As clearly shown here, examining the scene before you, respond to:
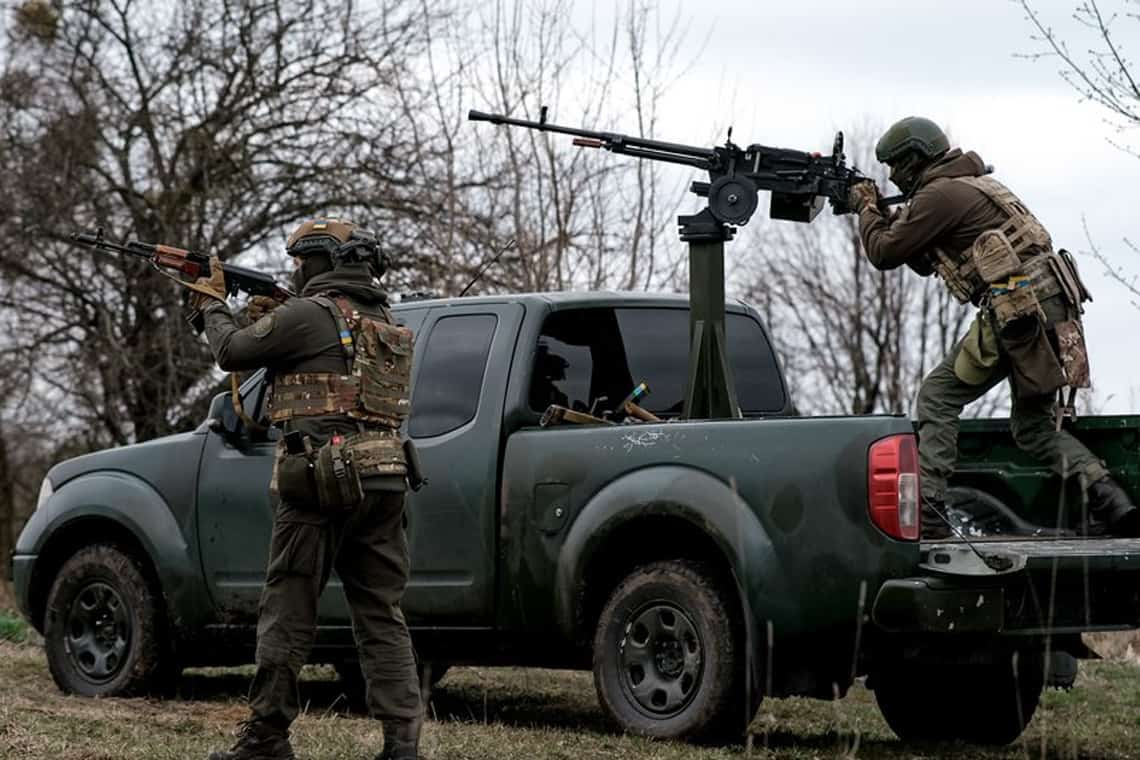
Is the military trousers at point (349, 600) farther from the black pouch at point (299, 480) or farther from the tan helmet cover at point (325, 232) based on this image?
the tan helmet cover at point (325, 232)

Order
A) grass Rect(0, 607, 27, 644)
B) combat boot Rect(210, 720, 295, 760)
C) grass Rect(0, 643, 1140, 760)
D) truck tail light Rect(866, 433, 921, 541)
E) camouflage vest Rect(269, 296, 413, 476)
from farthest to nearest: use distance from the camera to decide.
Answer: grass Rect(0, 607, 27, 644) < grass Rect(0, 643, 1140, 760) < truck tail light Rect(866, 433, 921, 541) < camouflage vest Rect(269, 296, 413, 476) < combat boot Rect(210, 720, 295, 760)

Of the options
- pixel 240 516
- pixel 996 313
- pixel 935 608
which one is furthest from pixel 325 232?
pixel 996 313

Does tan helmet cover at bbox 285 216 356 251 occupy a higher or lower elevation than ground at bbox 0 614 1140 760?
higher

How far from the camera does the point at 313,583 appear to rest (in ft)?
20.4

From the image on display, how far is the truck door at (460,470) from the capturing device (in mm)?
7656

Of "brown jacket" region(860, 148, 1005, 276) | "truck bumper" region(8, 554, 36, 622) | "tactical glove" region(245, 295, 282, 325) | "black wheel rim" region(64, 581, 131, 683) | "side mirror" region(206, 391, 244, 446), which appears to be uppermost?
"brown jacket" region(860, 148, 1005, 276)

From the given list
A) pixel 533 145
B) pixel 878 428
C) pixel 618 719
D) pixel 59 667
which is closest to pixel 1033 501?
pixel 878 428

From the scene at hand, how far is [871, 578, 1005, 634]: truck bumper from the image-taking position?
648 centimetres

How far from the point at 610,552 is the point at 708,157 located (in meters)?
1.95

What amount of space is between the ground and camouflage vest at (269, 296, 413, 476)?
109 cm

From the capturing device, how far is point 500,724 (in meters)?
7.75

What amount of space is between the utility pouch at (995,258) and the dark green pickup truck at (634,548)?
2.32ft

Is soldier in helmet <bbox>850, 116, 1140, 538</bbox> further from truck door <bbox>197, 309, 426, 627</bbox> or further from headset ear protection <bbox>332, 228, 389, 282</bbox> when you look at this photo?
headset ear protection <bbox>332, 228, 389, 282</bbox>

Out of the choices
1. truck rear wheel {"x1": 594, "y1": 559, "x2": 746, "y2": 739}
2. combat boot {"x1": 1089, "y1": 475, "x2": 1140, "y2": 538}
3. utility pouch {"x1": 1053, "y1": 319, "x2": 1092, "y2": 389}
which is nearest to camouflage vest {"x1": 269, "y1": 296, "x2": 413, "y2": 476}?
truck rear wheel {"x1": 594, "y1": 559, "x2": 746, "y2": 739}
